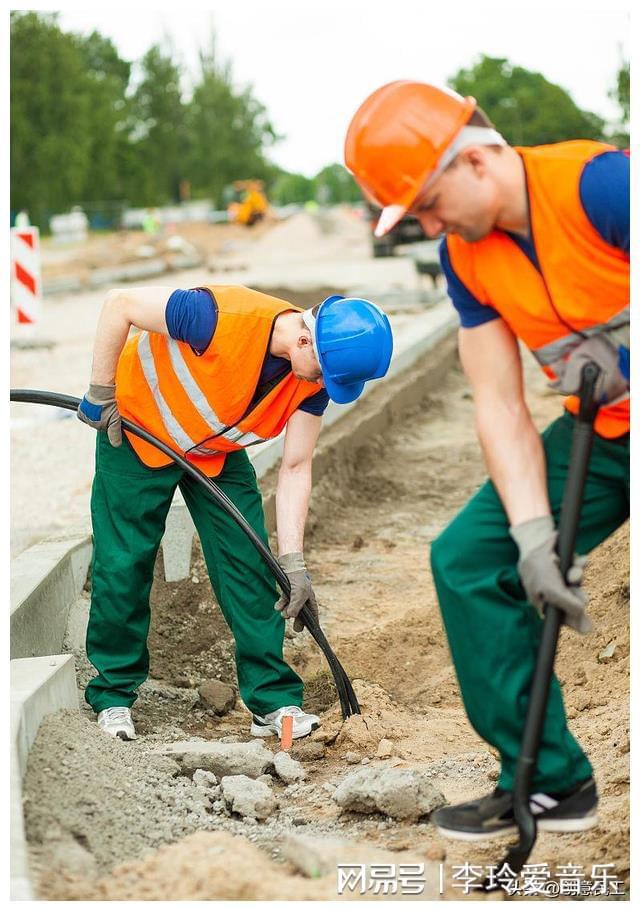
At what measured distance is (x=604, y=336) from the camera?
2.85 metres

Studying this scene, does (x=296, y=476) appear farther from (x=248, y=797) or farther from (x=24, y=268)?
(x=24, y=268)

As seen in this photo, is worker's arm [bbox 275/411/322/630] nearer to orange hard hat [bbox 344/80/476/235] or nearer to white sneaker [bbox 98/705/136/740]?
white sneaker [bbox 98/705/136/740]

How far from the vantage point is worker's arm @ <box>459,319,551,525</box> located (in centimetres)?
293

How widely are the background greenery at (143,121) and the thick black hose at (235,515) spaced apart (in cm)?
2612

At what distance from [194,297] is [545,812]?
2029 millimetres

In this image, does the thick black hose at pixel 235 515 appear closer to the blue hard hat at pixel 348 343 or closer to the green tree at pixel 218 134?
the blue hard hat at pixel 348 343

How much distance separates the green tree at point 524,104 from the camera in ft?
185

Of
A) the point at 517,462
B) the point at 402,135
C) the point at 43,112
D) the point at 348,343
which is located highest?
the point at 43,112

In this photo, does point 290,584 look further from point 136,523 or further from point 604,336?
point 604,336

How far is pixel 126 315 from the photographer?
418cm

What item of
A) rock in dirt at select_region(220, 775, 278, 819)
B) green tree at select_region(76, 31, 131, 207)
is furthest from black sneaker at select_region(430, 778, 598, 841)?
green tree at select_region(76, 31, 131, 207)

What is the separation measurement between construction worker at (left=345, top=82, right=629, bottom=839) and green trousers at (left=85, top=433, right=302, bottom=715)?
1586mm

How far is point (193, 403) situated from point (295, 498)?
0.51 m

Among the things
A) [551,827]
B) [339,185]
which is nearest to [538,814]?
[551,827]
